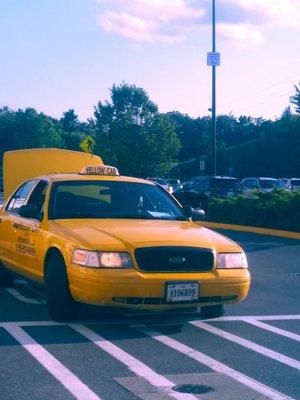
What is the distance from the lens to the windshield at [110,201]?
9.77 meters

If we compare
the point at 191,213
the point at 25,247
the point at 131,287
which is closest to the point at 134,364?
the point at 131,287

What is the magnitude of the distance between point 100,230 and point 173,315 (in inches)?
59.2

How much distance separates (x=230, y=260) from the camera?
28.9 feet

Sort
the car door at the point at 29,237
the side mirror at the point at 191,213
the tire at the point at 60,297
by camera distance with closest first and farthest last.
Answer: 1. the tire at the point at 60,297
2. the car door at the point at 29,237
3. the side mirror at the point at 191,213

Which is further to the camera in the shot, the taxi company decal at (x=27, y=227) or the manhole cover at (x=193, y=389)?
the taxi company decal at (x=27, y=227)

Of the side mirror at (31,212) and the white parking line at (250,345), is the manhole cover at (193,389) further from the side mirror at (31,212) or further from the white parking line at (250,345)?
the side mirror at (31,212)

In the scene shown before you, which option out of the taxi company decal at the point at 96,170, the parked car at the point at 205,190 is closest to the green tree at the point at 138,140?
the parked car at the point at 205,190

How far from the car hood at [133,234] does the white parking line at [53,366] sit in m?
1.16

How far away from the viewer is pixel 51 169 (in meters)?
18.1

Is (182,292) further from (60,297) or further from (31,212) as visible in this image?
(31,212)

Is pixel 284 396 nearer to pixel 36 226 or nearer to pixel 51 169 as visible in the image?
pixel 36 226

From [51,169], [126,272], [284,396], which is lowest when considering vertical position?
[284,396]

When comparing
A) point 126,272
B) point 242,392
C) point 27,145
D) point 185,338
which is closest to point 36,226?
point 126,272

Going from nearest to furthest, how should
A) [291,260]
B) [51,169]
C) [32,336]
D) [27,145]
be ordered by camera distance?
[32,336], [291,260], [51,169], [27,145]
